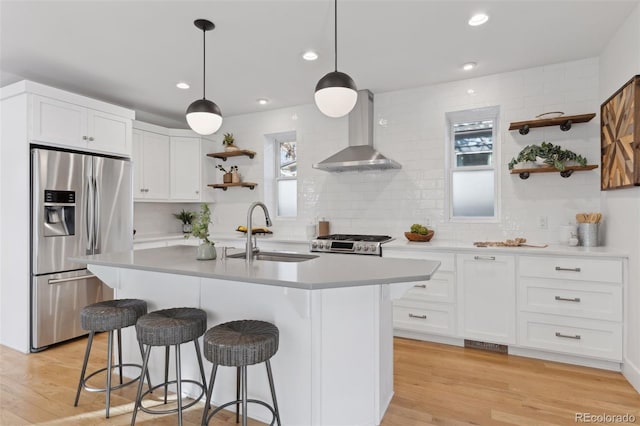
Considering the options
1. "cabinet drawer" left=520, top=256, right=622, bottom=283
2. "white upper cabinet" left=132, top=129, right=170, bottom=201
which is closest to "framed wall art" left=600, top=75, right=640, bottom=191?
"cabinet drawer" left=520, top=256, right=622, bottom=283

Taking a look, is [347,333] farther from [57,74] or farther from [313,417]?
[57,74]

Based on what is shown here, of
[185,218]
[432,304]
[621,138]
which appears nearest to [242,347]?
[432,304]

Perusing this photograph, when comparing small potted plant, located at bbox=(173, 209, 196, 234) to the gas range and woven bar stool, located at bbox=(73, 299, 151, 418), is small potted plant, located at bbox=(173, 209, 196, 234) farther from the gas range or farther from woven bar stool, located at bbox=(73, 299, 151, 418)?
woven bar stool, located at bbox=(73, 299, 151, 418)

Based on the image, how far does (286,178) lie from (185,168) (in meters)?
1.45

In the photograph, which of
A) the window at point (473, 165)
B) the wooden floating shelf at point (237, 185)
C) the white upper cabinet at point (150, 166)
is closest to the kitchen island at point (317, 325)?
the window at point (473, 165)

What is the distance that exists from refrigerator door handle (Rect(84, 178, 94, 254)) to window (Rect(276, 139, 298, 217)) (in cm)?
231

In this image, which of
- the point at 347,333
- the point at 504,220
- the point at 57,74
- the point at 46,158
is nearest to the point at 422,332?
the point at 504,220

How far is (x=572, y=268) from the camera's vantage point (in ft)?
9.62

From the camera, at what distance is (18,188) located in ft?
10.9

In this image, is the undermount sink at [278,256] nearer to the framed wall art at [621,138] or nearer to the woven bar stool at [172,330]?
the woven bar stool at [172,330]

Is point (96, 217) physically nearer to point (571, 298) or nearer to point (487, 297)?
point (487, 297)

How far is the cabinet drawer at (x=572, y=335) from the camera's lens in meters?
2.82

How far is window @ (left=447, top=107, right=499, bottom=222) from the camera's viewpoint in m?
3.91

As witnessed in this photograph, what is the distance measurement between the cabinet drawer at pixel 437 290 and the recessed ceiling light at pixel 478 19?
82.7 inches
